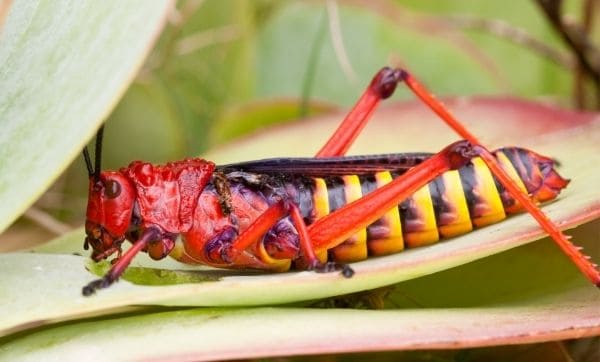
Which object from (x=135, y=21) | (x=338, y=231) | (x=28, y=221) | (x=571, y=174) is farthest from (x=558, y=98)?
(x=135, y=21)

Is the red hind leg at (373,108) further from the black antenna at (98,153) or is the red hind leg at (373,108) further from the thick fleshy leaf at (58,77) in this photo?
the thick fleshy leaf at (58,77)

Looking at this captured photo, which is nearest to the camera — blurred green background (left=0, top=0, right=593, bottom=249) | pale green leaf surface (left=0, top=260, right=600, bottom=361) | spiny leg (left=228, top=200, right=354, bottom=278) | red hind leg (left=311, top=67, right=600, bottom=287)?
pale green leaf surface (left=0, top=260, right=600, bottom=361)

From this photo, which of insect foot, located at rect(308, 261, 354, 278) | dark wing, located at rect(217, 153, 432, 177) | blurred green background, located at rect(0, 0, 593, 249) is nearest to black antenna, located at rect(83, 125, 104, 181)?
dark wing, located at rect(217, 153, 432, 177)

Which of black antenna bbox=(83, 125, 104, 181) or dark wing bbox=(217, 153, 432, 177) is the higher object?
dark wing bbox=(217, 153, 432, 177)

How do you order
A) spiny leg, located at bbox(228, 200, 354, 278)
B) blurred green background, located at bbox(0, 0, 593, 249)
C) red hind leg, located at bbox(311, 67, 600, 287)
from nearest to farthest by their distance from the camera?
spiny leg, located at bbox(228, 200, 354, 278) < red hind leg, located at bbox(311, 67, 600, 287) < blurred green background, located at bbox(0, 0, 593, 249)

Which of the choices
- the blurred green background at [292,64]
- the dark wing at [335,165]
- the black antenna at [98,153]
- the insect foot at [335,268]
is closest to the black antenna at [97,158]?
the black antenna at [98,153]

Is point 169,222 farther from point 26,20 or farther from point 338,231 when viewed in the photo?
point 26,20

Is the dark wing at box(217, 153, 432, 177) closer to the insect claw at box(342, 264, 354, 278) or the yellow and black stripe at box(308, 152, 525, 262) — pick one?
the yellow and black stripe at box(308, 152, 525, 262)
